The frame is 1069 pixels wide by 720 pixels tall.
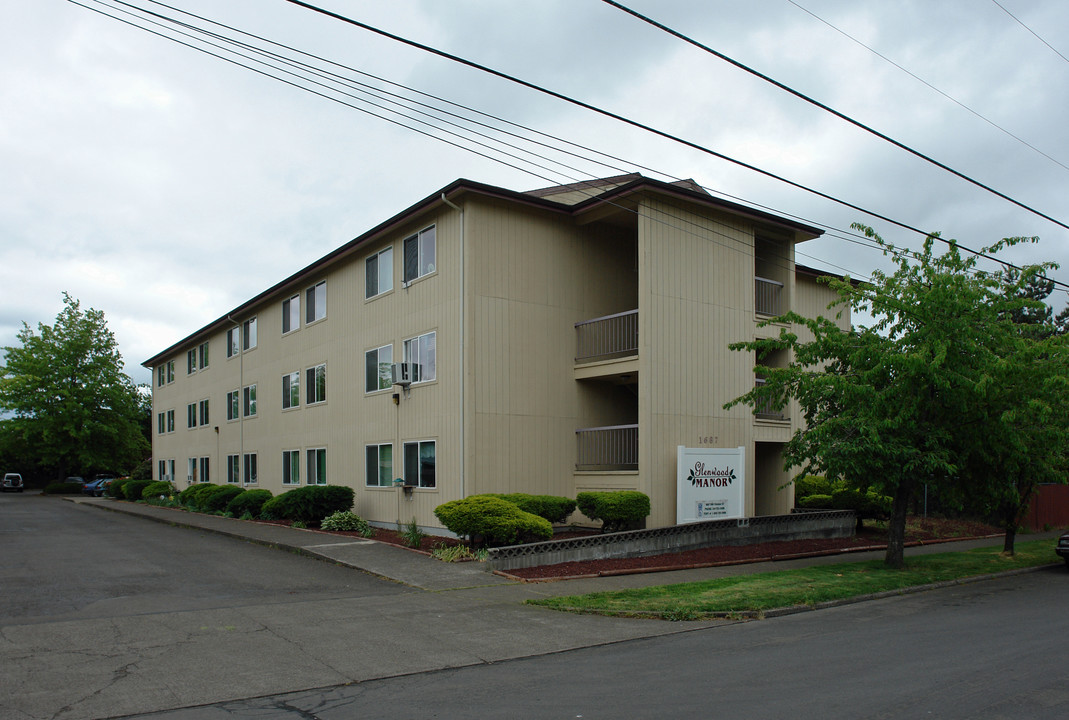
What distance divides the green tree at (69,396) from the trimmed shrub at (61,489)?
1.76 m

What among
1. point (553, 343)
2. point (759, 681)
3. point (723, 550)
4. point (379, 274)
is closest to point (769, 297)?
point (553, 343)

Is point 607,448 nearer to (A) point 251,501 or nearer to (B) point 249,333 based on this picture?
(A) point 251,501

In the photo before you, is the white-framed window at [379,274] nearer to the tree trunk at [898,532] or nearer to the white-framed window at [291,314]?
the white-framed window at [291,314]

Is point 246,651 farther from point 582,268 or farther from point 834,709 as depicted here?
point 582,268

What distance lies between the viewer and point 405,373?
21000 mm

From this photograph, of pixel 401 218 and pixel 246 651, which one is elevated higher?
pixel 401 218

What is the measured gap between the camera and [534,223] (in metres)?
20.0

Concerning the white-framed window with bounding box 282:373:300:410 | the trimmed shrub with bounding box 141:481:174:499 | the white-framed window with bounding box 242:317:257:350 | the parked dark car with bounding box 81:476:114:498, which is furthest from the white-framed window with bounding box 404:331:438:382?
the parked dark car with bounding box 81:476:114:498

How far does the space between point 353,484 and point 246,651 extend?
1480 cm

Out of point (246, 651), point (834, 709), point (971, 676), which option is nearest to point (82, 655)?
point (246, 651)

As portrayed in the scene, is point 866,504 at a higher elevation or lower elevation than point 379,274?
lower

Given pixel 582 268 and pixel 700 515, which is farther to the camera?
pixel 582 268

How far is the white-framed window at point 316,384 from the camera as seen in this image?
25922 millimetres

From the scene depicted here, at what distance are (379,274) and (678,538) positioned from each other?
11.1 m
